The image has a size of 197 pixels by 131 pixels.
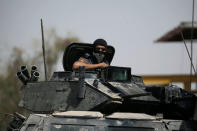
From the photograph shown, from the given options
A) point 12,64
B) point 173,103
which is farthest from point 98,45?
point 12,64

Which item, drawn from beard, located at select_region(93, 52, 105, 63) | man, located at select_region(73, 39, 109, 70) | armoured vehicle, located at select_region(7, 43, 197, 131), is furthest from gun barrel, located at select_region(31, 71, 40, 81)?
beard, located at select_region(93, 52, 105, 63)

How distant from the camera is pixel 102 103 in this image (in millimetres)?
12195

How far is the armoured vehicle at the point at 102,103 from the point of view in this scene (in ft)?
37.3

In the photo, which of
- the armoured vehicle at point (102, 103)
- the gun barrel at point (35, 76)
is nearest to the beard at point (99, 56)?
the armoured vehicle at point (102, 103)

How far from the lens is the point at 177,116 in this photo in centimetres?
1316

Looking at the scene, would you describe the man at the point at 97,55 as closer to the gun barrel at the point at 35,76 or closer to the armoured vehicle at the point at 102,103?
the armoured vehicle at the point at 102,103

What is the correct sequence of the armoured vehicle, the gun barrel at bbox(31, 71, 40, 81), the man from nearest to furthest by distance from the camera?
the armoured vehicle < the gun barrel at bbox(31, 71, 40, 81) < the man

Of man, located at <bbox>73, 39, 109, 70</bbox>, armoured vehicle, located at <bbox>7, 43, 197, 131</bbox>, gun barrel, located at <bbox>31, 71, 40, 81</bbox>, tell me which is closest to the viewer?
armoured vehicle, located at <bbox>7, 43, 197, 131</bbox>

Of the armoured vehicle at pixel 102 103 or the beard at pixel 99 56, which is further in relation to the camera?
the beard at pixel 99 56

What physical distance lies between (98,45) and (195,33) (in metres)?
35.1

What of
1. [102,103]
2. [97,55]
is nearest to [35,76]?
[97,55]

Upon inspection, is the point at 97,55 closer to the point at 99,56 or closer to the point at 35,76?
the point at 99,56

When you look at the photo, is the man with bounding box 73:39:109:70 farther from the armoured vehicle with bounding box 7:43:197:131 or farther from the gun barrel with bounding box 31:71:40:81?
the gun barrel with bounding box 31:71:40:81

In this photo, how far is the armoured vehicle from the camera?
11.4m
